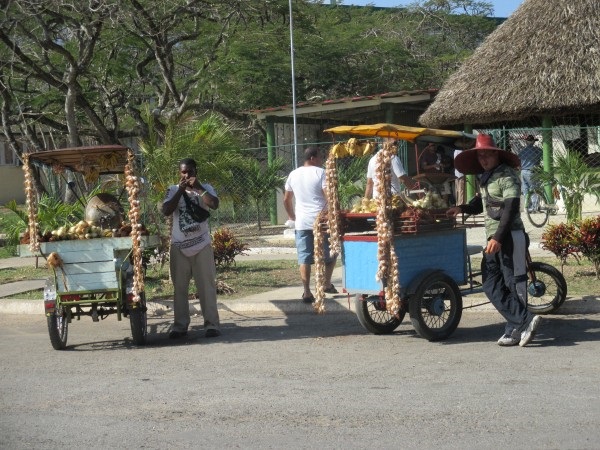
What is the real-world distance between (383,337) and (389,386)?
216cm

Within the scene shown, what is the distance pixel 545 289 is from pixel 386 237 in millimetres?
2165

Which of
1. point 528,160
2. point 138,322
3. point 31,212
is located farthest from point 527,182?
point 31,212

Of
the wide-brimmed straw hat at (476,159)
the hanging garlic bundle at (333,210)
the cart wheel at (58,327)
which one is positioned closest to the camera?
the wide-brimmed straw hat at (476,159)

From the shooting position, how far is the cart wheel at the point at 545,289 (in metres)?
9.99

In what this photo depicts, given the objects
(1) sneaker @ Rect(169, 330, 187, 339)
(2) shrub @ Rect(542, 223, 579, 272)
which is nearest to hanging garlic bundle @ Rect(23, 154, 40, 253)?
(1) sneaker @ Rect(169, 330, 187, 339)

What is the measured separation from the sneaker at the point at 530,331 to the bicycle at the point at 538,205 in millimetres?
9974

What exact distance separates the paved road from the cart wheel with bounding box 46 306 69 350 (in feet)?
0.31

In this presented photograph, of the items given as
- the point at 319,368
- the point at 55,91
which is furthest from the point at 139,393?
the point at 55,91

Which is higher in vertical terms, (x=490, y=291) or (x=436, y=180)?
(x=436, y=180)

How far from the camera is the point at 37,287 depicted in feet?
47.0

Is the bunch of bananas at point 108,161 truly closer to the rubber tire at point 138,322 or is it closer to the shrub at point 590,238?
the rubber tire at point 138,322

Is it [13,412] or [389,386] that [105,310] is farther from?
[389,386]

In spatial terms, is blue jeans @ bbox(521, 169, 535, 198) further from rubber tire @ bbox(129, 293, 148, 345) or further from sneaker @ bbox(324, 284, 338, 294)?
rubber tire @ bbox(129, 293, 148, 345)

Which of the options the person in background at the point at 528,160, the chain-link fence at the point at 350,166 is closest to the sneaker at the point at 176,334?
the chain-link fence at the point at 350,166
